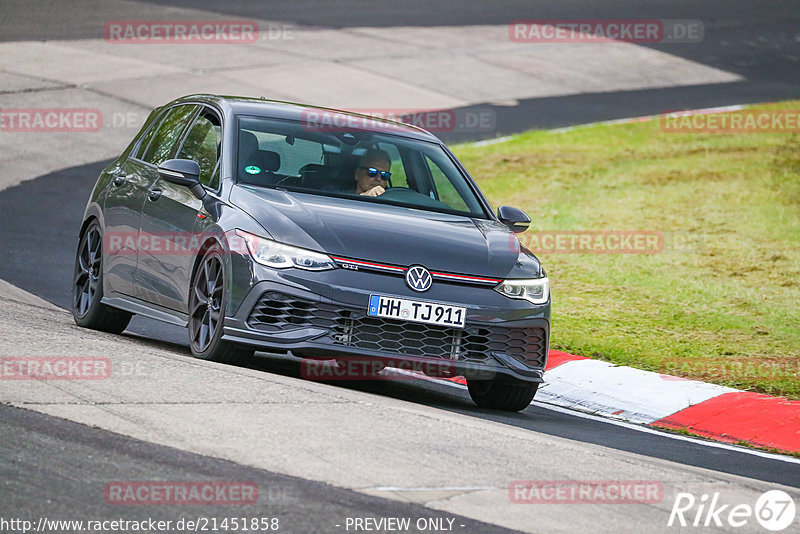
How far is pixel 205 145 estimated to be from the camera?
9219 millimetres

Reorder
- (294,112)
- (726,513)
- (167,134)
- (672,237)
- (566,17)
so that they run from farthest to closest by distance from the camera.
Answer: (566,17), (672,237), (167,134), (294,112), (726,513)

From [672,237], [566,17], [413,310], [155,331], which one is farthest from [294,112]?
[566,17]

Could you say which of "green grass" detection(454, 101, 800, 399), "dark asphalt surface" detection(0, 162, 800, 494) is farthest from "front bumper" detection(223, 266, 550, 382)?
"green grass" detection(454, 101, 800, 399)

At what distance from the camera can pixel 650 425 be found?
30.1ft

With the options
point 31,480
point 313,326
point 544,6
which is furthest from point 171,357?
point 544,6

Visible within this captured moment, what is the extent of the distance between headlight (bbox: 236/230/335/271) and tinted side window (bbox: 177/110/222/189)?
985 millimetres

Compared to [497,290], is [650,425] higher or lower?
lower

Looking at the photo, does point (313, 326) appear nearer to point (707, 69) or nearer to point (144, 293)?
point (144, 293)

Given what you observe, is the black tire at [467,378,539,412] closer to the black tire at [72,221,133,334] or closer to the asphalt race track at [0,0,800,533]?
the asphalt race track at [0,0,800,533]

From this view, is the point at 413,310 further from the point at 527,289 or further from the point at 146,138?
the point at 146,138

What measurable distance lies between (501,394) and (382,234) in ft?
4.90

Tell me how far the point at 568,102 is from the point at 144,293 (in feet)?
60.9

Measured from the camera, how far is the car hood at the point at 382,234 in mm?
7836

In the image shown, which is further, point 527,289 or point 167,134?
point 167,134
